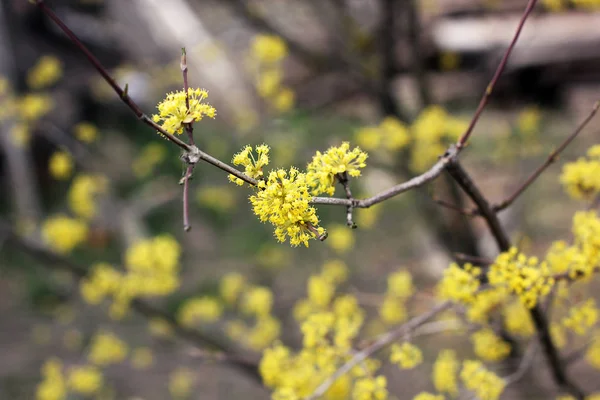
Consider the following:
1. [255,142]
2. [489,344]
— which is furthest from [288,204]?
[255,142]

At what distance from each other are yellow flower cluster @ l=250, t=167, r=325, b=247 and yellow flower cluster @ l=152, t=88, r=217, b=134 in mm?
232

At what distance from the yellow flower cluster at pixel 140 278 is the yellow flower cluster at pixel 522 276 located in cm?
212

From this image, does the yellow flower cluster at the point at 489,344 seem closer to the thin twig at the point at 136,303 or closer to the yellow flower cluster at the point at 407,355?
the yellow flower cluster at the point at 407,355

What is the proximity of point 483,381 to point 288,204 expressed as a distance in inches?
41.3

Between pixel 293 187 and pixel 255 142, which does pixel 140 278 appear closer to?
pixel 255 142

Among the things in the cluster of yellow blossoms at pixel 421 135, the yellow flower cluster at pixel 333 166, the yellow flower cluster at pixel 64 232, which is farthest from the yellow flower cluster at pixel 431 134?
the yellow flower cluster at pixel 64 232

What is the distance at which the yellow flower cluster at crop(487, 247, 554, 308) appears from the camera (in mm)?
1550

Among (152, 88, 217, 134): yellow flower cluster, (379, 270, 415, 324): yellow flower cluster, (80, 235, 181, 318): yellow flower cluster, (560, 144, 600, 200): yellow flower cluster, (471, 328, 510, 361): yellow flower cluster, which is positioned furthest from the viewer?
(80, 235, 181, 318): yellow flower cluster

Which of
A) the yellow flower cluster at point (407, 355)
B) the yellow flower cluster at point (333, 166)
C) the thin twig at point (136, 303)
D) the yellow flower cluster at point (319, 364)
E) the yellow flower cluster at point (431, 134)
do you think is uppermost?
the yellow flower cluster at point (431, 134)

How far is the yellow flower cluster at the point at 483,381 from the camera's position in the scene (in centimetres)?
174

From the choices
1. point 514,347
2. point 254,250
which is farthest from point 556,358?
point 254,250

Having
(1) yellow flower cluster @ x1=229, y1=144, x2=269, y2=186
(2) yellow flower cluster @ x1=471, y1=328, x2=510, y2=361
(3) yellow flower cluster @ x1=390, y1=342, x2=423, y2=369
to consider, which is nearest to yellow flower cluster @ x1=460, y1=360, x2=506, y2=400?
(3) yellow flower cluster @ x1=390, y1=342, x2=423, y2=369

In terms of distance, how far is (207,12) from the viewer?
8031 millimetres

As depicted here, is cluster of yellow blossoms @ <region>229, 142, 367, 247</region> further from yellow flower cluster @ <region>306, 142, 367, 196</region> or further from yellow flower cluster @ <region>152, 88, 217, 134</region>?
yellow flower cluster @ <region>152, 88, 217, 134</region>
